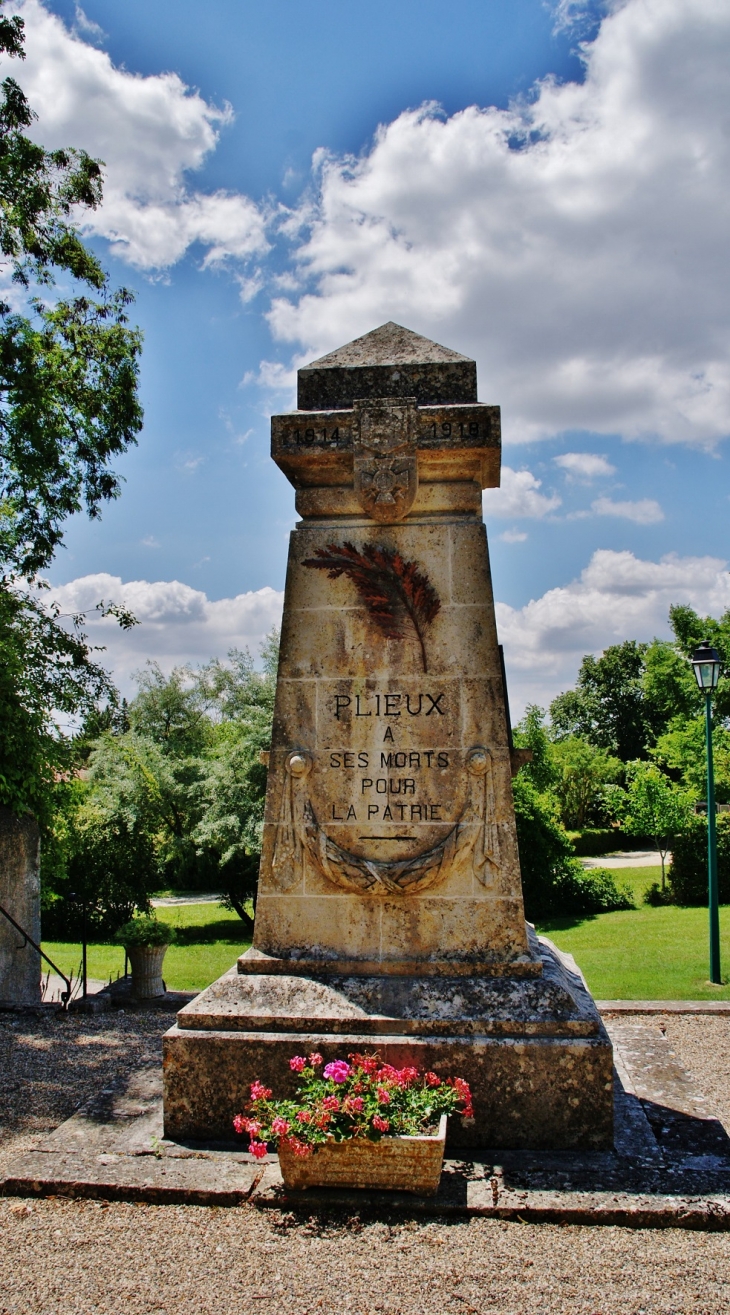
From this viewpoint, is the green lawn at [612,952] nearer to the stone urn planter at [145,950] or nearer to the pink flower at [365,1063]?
the stone urn planter at [145,950]

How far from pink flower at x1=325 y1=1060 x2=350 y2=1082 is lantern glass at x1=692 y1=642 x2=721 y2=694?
8071 mm

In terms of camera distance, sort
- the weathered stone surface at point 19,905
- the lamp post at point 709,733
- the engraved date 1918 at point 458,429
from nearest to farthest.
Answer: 1. the engraved date 1918 at point 458,429
2. the weathered stone surface at point 19,905
3. the lamp post at point 709,733

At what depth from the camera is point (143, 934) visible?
31.5 feet

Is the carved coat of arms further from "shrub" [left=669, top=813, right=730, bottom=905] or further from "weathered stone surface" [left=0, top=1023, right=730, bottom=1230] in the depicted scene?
"shrub" [left=669, top=813, right=730, bottom=905]

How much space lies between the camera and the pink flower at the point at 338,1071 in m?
4.23

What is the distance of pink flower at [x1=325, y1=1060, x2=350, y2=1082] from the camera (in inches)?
167

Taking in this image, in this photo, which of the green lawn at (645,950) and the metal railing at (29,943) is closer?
the metal railing at (29,943)

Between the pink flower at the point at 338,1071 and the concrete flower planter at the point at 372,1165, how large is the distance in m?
0.28

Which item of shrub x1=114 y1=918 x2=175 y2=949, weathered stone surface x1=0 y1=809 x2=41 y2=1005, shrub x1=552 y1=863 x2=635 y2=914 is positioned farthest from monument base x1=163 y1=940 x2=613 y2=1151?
shrub x1=552 y1=863 x2=635 y2=914

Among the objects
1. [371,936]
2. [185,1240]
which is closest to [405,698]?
[371,936]

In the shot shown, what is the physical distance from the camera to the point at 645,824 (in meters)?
22.4

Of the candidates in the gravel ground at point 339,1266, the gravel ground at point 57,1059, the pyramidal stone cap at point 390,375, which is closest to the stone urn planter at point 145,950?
the gravel ground at point 57,1059

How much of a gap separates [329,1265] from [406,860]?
2027mm

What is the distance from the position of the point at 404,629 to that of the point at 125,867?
15106mm
